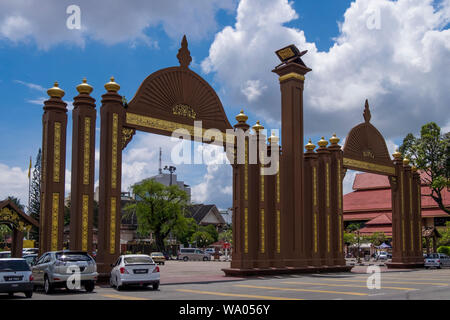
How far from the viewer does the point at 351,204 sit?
63.4 metres

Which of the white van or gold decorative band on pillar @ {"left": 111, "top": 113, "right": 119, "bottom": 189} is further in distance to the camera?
the white van

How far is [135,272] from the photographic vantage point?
1627 cm

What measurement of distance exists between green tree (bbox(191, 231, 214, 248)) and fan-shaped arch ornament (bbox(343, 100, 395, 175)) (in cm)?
4489

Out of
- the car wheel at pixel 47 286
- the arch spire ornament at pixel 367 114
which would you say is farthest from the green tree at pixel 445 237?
the car wheel at pixel 47 286

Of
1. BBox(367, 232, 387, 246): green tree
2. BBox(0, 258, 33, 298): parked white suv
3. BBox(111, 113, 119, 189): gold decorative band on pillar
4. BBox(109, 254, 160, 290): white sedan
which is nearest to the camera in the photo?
BBox(0, 258, 33, 298): parked white suv

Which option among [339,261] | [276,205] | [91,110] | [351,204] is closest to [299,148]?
[276,205]

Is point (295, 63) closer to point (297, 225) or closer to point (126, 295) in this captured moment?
point (297, 225)

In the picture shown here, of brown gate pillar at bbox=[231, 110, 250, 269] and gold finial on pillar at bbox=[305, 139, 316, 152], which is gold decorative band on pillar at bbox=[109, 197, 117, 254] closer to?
brown gate pillar at bbox=[231, 110, 250, 269]

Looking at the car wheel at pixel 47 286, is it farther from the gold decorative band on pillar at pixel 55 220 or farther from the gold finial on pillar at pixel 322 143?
the gold finial on pillar at pixel 322 143

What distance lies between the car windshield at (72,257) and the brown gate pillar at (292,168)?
38.5 feet

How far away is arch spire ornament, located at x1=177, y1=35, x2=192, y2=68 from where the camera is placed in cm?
2220

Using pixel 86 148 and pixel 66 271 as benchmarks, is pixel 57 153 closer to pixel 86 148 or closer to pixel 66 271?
pixel 86 148

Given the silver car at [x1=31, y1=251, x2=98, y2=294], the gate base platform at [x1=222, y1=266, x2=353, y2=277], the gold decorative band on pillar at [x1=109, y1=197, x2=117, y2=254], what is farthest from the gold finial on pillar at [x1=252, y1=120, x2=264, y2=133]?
the silver car at [x1=31, y1=251, x2=98, y2=294]
